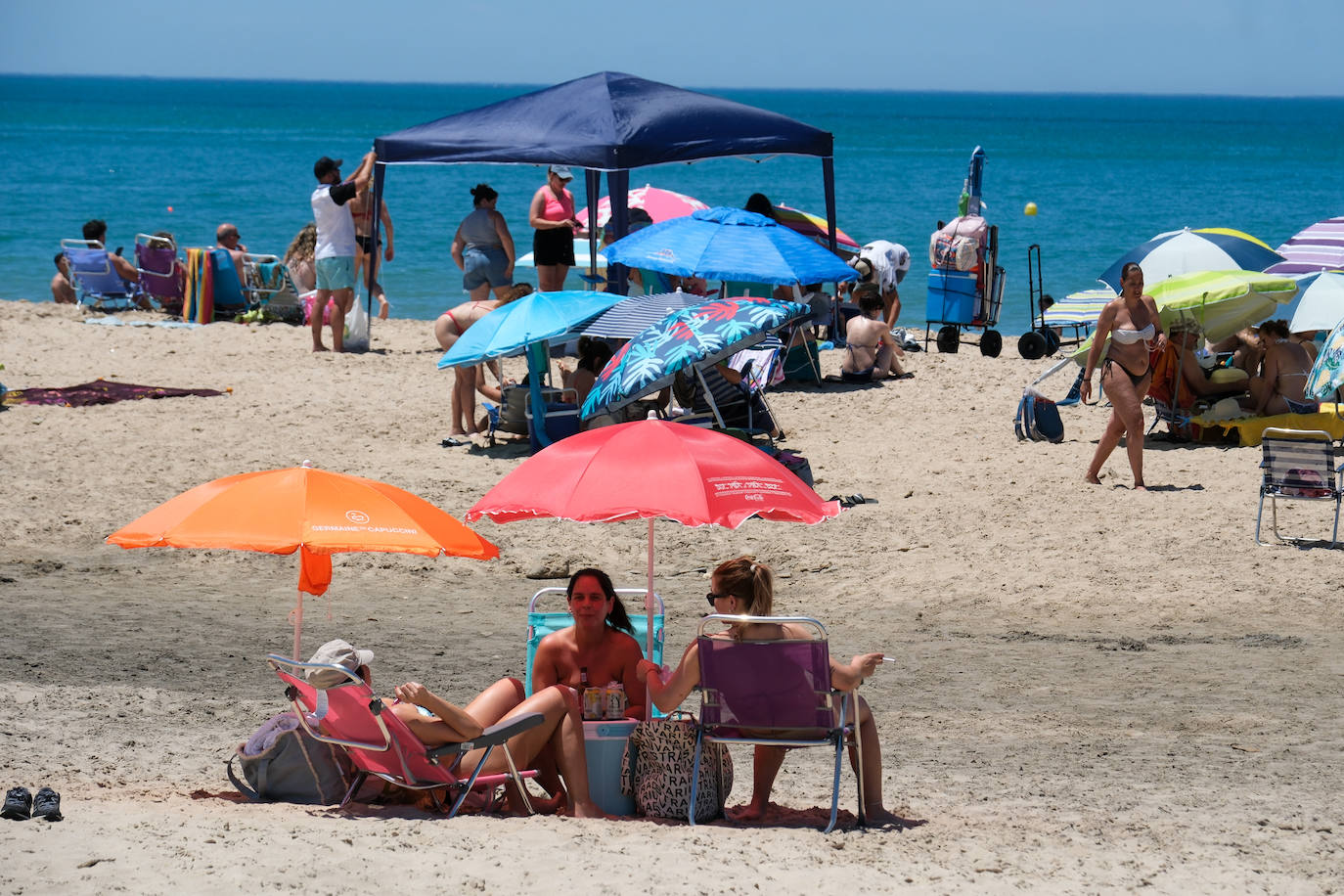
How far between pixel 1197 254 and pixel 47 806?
441 inches

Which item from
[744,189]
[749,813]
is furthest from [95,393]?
[744,189]

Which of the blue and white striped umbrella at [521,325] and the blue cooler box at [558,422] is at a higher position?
the blue and white striped umbrella at [521,325]

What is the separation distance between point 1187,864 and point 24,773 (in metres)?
3.67

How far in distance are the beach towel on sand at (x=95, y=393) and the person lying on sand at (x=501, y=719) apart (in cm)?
778

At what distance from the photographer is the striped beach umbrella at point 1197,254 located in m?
13.0

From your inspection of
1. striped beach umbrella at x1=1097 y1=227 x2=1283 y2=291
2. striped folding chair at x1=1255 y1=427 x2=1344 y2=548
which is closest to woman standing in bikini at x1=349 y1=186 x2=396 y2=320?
striped beach umbrella at x1=1097 y1=227 x2=1283 y2=291

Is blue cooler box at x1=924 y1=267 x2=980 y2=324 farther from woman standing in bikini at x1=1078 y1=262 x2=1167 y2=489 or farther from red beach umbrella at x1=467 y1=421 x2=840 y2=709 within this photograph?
red beach umbrella at x1=467 y1=421 x2=840 y2=709

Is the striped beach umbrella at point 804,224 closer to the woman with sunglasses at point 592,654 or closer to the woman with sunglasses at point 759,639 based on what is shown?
the woman with sunglasses at point 592,654

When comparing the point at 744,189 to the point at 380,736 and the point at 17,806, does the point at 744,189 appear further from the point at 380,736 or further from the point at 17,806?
the point at 17,806

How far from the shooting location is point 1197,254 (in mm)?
13047

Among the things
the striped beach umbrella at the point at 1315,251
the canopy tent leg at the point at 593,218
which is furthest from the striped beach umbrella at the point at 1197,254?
the canopy tent leg at the point at 593,218

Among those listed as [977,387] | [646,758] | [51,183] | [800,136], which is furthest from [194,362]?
[51,183]

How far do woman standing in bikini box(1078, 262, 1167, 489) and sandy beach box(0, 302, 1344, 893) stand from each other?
0.36 m

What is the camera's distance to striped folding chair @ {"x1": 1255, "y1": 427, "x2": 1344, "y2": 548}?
806 centimetres
